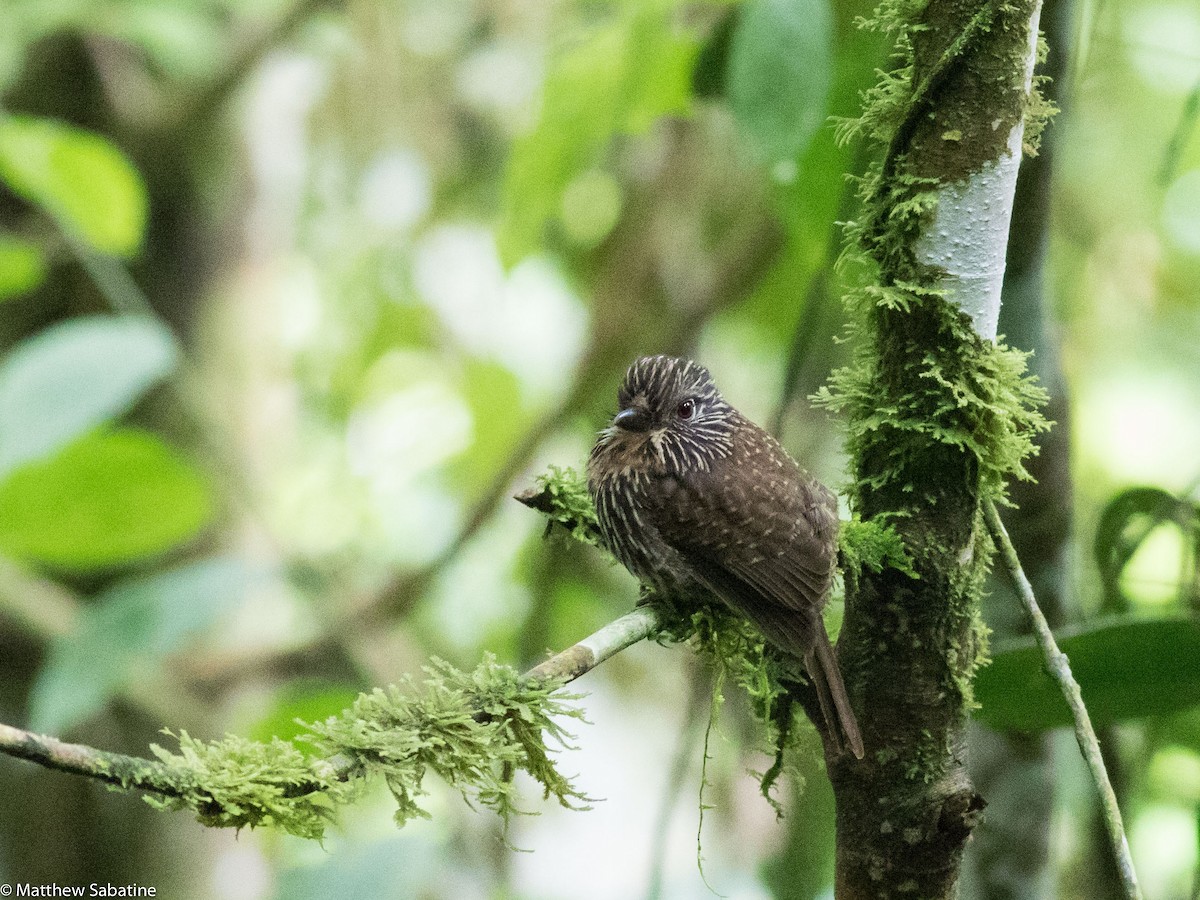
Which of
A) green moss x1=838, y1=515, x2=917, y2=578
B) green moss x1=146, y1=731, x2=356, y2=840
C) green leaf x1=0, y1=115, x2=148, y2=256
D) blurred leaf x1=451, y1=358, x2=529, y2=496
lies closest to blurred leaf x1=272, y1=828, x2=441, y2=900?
green moss x1=146, y1=731, x2=356, y2=840

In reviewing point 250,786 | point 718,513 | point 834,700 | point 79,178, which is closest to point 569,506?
point 718,513

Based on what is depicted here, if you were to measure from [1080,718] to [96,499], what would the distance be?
2385 mm

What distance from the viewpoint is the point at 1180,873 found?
11.6ft

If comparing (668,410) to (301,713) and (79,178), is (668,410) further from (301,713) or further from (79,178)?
(79,178)

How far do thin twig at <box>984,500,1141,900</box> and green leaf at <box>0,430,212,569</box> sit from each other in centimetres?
209

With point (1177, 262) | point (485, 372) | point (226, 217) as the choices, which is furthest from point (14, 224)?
point (1177, 262)

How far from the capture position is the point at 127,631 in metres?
2.66

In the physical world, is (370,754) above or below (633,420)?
below

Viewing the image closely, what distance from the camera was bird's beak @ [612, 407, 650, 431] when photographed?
91.7 inches

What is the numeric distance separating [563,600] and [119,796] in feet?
5.35

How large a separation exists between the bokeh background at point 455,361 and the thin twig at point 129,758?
0.81 meters

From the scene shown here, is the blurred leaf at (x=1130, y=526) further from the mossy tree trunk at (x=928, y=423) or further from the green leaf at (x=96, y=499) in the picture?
the green leaf at (x=96, y=499)

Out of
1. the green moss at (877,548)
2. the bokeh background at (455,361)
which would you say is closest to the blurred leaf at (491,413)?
the bokeh background at (455,361)

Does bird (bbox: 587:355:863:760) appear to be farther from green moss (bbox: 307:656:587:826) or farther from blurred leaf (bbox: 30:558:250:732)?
blurred leaf (bbox: 30:558:250:732)
